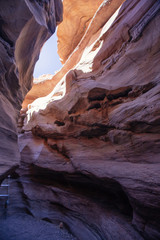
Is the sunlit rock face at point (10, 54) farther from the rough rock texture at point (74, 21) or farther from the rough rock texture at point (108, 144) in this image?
the rough rock texture at point (74, 21)

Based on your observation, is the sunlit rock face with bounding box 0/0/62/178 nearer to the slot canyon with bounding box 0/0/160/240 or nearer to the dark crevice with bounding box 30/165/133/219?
the slot canyon with bounding box 0/0/160/240

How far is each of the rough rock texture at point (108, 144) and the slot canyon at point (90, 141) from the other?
0.12 ft

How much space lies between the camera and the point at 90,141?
21.1 ft

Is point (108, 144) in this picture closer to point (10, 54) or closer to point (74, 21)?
point (10, 54)

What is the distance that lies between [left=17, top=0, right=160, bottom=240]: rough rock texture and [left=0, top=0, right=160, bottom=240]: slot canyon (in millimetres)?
35

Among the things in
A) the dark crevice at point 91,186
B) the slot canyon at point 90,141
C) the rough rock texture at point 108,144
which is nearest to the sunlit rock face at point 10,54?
the slot canyon at point 90,141

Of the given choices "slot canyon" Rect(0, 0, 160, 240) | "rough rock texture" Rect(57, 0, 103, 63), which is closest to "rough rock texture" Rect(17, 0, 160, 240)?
"slot canyon" Rect(0, 0, 160, 240)

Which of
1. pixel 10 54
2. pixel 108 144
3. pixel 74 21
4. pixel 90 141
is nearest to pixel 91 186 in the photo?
pixel 90 141

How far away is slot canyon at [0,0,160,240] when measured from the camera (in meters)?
4.16

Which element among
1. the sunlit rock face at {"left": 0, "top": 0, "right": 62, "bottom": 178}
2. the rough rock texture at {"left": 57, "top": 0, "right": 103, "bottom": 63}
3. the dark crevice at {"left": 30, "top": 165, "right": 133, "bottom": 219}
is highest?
the rough rock texture at {"left": 57, "top": 0, "right": 103, "bottom": 63}

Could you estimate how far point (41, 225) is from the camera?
19.7 feet

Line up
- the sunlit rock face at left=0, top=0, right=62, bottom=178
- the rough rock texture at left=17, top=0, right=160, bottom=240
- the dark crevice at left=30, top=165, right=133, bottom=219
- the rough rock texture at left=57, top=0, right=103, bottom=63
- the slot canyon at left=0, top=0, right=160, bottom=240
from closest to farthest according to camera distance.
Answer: the rough rock texture at left=17, top=0, right=160, bottom=240 → the slot canyon at left=0, top=0, right=160, bottom=240 → the sunlit rock face at left=0, top=0, right=62, bottom=178 → the dark crevice at left=30, top=165, right=133, bottom=219 → the rough rock texture at left=57, top=0, right=103, bottom=63

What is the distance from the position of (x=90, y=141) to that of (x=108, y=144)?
1.11 m

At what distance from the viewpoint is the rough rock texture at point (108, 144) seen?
4039 mm
